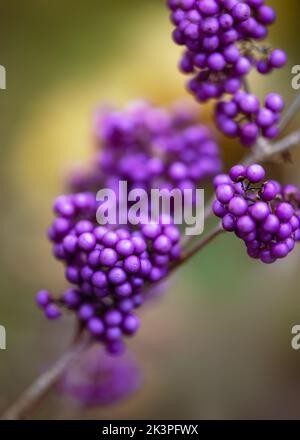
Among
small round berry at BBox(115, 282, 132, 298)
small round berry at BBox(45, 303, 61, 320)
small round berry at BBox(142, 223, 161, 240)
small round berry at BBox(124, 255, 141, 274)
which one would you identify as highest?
small round berry at BBox(142, 223, 161, 240)

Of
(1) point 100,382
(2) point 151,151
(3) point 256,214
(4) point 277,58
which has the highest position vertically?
(4) point 277,58

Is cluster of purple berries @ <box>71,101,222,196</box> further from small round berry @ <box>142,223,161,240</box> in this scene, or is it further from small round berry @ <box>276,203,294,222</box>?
small round berry @ <box>276,203,294,222</box>

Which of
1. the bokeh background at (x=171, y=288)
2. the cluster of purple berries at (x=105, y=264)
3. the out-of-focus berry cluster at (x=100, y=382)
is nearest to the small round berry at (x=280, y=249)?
the cluster of purple berries at (x=105, y=264)

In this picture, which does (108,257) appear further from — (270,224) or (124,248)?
(270,224)

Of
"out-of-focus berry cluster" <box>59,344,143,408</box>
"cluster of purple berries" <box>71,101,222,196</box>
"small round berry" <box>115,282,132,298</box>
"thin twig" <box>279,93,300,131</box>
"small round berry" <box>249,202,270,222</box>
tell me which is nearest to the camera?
"small round berry" <box>249,202,270,222</box>

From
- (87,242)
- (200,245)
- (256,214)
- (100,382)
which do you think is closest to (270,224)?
(256,214)

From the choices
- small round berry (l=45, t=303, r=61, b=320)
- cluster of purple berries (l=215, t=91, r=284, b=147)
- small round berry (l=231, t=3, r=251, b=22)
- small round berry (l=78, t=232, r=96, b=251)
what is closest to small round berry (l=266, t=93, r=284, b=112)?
cluster of purple berries (l=215, t=91, r=284, b=147)
